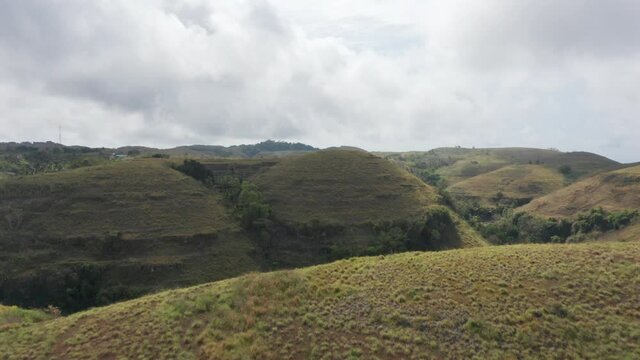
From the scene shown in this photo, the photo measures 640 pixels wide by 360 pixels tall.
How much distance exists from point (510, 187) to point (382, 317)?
159548 mm

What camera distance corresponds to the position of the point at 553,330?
97.7ft

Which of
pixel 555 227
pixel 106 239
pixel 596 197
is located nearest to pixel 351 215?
pixel 106 239

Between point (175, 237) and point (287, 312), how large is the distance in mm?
51583

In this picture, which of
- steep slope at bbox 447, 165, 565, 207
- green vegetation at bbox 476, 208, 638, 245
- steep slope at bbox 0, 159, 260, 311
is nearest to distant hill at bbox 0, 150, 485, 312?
steep slope at bbox 0, 159, 260, 311

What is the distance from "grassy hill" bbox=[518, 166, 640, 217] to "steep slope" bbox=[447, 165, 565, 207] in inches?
888

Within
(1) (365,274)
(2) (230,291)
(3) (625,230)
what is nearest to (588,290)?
(1) (365,274)

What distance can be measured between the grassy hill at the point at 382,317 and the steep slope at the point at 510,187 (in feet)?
413

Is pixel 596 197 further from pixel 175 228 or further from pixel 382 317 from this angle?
pixel 382 317

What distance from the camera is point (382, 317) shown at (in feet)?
103

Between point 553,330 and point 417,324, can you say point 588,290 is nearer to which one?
point 553,330

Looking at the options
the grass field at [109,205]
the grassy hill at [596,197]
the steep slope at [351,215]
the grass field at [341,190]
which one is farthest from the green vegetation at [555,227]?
the grass field at [109,205]

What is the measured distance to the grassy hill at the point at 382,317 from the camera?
28.5 meters

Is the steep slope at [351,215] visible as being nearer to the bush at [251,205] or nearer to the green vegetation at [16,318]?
the bush at [251,205]

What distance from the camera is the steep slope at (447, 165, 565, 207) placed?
6533 inches
